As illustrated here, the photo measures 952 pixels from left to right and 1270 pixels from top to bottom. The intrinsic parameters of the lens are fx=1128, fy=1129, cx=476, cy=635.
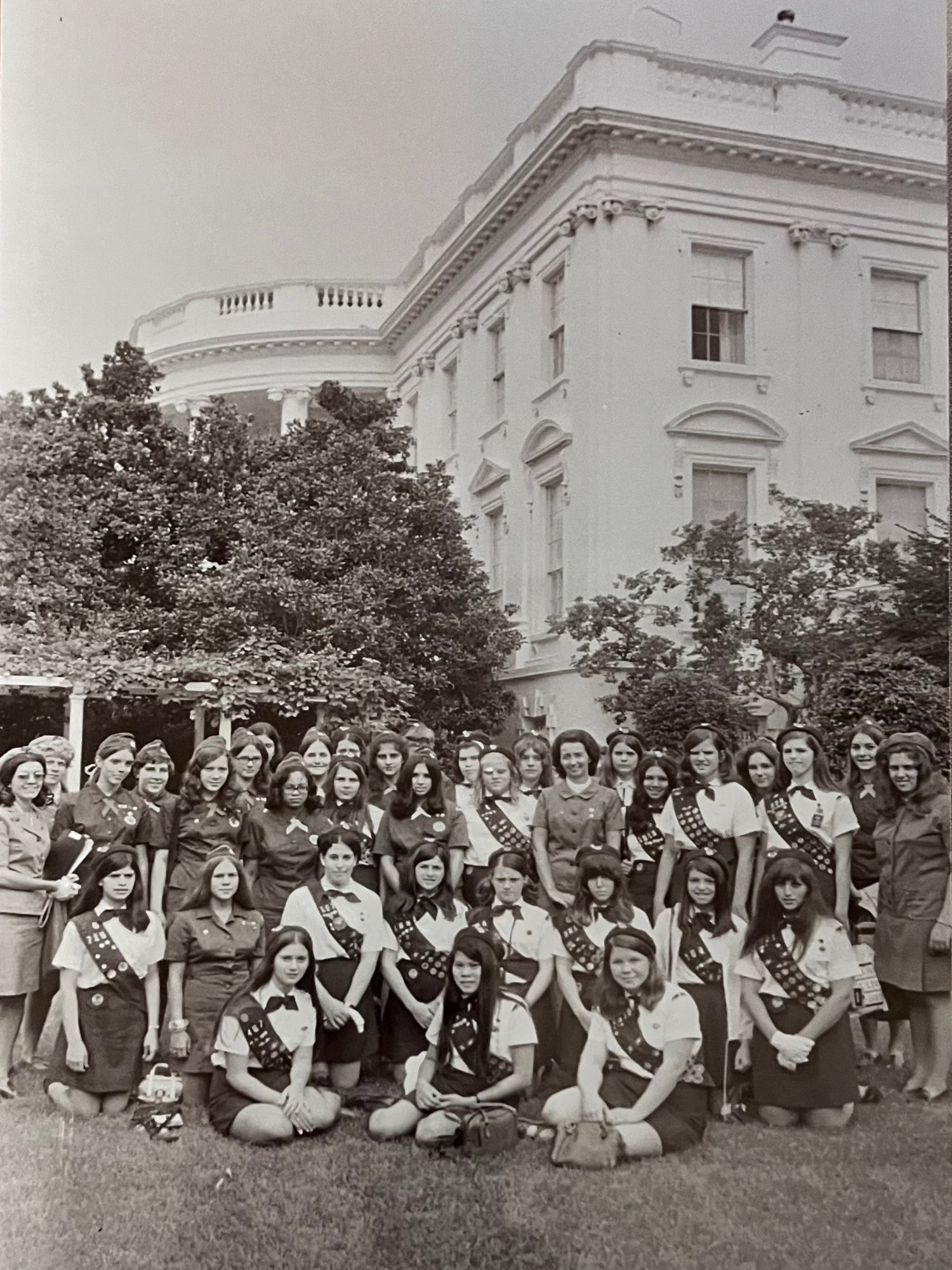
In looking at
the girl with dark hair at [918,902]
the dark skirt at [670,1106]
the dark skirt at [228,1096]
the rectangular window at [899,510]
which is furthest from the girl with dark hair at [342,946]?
the rectangular window at [899,510]

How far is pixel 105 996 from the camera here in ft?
12.1

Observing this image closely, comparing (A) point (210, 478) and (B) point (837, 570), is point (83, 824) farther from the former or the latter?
(B) point (837, 570)

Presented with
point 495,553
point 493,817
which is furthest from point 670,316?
point 493,817

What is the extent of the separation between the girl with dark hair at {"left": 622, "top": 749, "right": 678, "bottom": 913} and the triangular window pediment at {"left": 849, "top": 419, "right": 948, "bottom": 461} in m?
1.46

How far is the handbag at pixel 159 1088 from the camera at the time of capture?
367 cm

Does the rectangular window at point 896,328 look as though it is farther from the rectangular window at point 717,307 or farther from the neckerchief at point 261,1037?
the neckerchief at point 261,1037

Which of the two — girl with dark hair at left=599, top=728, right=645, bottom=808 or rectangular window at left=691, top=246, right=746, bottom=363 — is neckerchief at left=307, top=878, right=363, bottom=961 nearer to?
girl with dark hair at left=599, top=728, right=645, bottom=808

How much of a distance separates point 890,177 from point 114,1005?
13.6ft

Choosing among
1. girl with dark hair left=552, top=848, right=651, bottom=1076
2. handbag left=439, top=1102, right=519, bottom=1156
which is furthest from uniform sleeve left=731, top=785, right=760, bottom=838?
handbag left=439, top=1102, right=519, bottom=1156

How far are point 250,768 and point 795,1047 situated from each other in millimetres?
2069

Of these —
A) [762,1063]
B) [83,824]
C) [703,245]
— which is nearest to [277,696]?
[83,824]

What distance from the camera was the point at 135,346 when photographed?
14.6 feet

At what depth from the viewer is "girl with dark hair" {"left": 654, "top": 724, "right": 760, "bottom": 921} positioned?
404cm

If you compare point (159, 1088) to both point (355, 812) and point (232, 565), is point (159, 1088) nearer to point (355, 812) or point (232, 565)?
point (355, 812)
